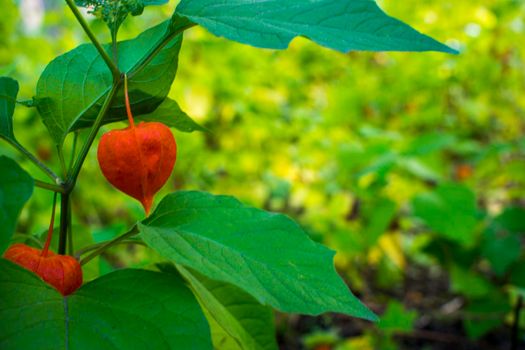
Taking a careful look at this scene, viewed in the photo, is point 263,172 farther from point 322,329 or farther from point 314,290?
point 314,290

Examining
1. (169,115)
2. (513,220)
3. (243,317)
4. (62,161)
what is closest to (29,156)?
(62,161)

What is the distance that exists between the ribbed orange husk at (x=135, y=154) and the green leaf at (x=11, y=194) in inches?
3.3

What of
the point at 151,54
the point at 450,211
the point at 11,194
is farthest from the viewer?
the point at 450,211

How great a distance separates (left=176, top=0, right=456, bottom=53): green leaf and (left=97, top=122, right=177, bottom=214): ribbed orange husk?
3.8 inches

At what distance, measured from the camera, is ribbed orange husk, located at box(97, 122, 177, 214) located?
430 mm

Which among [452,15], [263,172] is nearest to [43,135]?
[263,172]

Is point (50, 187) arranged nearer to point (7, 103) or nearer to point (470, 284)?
point (7, 103)

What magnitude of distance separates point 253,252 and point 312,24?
17 centimetres

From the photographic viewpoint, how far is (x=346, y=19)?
0.40 meters

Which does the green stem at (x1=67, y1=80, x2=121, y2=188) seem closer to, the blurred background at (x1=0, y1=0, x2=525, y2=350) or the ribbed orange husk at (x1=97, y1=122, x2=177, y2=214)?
the ribbed orange husk at (x1=97, y1=122, x2=177, y2=214)

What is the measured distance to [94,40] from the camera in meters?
0.41

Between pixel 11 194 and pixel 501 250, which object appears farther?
pixel 501 250

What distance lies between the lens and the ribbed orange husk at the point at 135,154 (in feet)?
1.41

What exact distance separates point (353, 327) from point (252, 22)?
1.93 m
